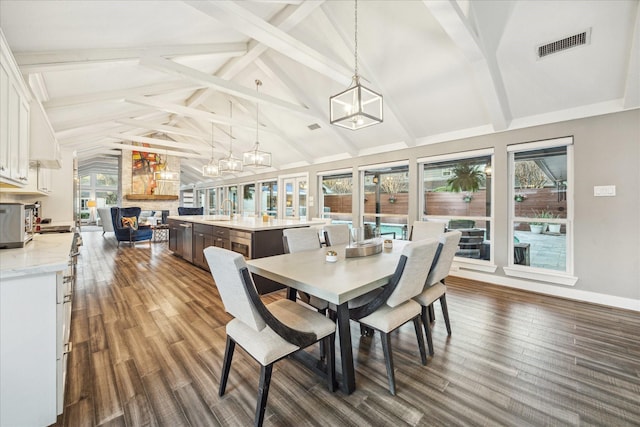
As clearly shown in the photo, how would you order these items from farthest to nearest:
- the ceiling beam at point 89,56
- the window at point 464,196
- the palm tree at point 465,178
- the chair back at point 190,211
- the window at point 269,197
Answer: the window at point 269,197 < the chair back at point 190,211 < the palm tree at point 465,178 < the window at point 464,196 < the ceiling beam at point 89,56

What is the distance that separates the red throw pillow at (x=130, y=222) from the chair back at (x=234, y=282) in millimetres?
6971

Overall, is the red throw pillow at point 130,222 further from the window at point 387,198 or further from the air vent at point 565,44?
the air vent at point 565,44

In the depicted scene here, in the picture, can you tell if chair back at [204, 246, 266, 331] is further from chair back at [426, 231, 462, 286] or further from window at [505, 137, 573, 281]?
window at [505, 137, 573, 281]

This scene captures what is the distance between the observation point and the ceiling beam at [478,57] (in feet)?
7.97

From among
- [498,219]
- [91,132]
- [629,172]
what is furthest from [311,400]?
[91,132]

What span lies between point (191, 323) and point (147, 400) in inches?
42.1

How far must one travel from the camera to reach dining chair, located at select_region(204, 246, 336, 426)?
1281 millimetres

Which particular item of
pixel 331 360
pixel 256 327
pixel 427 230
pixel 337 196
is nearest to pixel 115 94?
pixel 256 327

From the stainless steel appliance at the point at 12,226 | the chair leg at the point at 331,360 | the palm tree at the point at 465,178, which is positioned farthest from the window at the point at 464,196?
the stainless steel appliance at the point at 12,226

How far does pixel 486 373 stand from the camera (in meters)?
1.86

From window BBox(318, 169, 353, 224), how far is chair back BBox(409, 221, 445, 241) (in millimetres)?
3072

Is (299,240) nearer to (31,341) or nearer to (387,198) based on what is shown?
(31,341)

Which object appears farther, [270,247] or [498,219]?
[498,219]

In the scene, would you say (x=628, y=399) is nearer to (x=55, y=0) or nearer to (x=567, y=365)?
(x=567, y=365)
